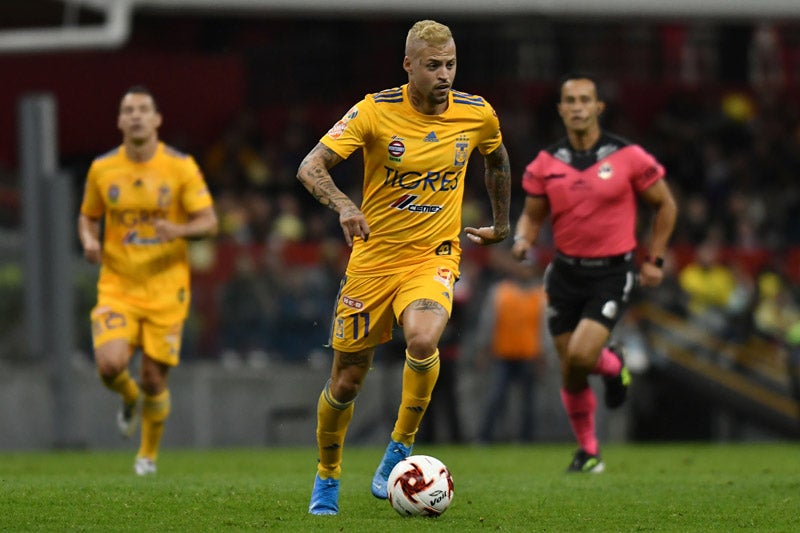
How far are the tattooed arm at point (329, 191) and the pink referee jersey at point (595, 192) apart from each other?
3.60 metres

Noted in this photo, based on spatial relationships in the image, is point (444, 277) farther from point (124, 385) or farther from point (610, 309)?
point (124, 385)

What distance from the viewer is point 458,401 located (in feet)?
61.9

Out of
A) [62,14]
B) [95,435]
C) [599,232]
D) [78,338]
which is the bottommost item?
[95,435]

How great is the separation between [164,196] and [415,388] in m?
3.92

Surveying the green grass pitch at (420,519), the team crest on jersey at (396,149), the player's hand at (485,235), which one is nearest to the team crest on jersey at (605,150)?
the green grass pitch at (420,519)

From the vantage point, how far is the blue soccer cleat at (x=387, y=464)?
8586mm

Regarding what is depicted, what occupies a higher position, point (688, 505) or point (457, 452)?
point (688, 505)

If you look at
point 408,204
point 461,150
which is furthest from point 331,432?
point 461,150

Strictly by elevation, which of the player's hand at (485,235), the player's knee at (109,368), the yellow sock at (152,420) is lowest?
the yellow sock at (152,420)

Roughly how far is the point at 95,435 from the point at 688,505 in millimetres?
10650

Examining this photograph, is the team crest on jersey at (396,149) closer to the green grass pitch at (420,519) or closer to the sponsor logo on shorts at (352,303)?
the sponsor logo on shorts at (352,303)

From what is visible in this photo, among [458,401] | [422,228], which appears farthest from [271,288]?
[422,228]

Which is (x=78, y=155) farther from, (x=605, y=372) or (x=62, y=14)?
(x=605, y=372)

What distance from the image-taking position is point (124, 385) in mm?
11797
